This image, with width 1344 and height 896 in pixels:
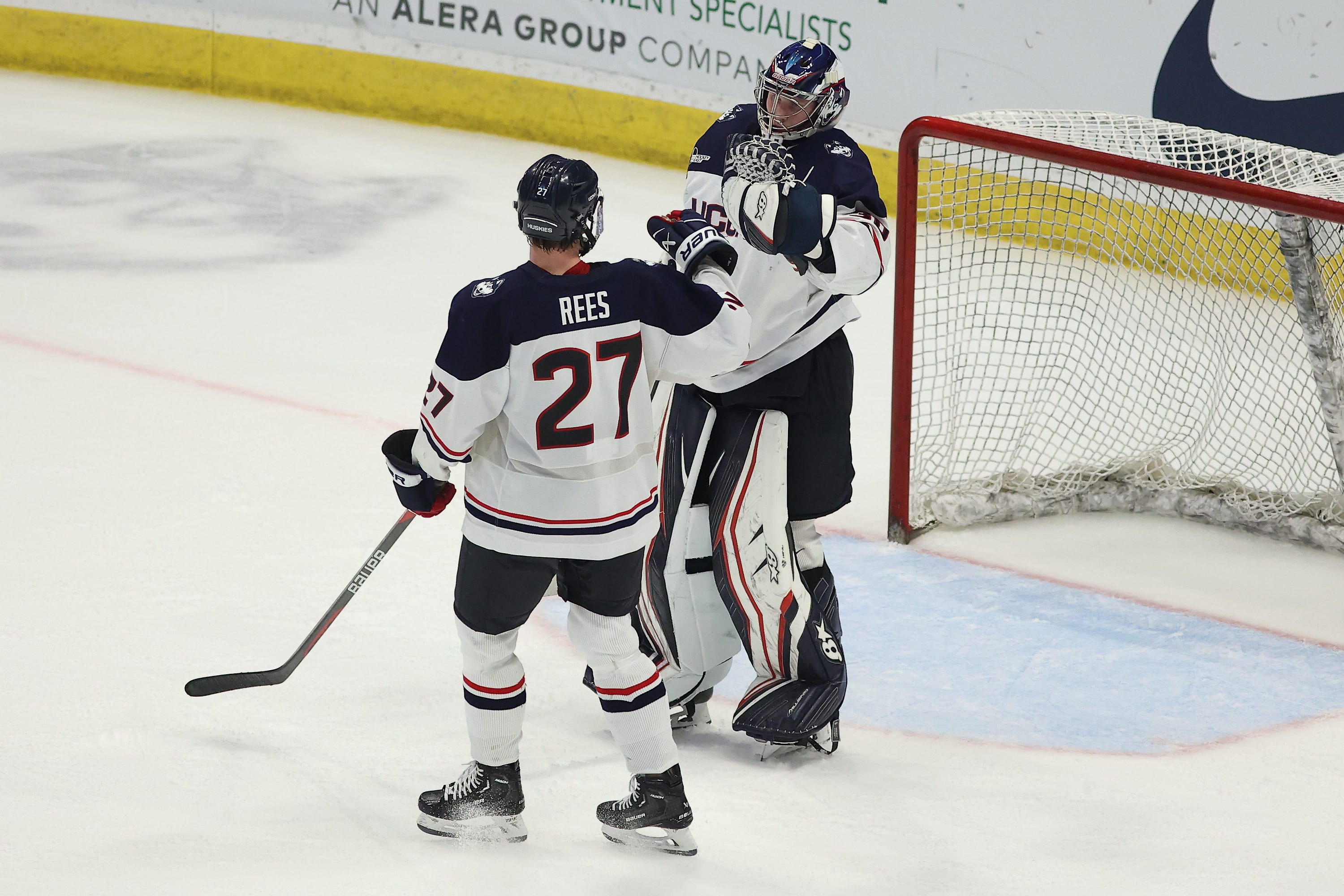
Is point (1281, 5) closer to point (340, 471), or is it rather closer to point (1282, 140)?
point (1282, 140)

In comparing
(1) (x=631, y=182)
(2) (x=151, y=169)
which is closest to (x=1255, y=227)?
(1) (x=631, y=182)

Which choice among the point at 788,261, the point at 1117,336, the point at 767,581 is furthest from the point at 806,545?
the point at 1117,336

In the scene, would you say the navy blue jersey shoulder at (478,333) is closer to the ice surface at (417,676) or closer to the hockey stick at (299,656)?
the hockey stick at (299,656)

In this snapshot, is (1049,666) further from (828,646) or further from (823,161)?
(823,161)

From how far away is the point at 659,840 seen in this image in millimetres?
2367

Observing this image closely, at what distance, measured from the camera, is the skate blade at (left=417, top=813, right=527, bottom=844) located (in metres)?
2.35

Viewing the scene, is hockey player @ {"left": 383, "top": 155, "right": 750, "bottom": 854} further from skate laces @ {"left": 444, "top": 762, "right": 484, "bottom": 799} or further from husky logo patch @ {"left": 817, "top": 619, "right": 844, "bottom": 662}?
husky logo patch @ {"left": 817, "top": 619, "right": 844, "bottom": 662}

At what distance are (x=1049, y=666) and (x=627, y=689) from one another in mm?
1218

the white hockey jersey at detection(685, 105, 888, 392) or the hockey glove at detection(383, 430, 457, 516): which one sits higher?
the white hockey jersey at detection(685, 105, 888, 392)

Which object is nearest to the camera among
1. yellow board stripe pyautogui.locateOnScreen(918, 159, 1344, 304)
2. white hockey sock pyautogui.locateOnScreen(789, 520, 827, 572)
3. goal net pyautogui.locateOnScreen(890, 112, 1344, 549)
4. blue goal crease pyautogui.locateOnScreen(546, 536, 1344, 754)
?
white hockey sock pyautogui.locateOnScreen(789, 520, 827, 572)

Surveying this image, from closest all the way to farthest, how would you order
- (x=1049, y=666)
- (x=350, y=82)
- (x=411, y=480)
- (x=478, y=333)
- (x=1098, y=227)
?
(x=478, y=333)
(x=411, y=480)
(x=1049, y=666)
(x=1098, y=227)
(x=350, y=82)

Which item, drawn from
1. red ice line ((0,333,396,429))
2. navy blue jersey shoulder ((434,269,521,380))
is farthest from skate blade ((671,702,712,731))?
red ice line ((0,333,396,429))

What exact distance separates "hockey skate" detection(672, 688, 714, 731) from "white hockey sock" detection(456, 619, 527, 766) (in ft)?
1.75

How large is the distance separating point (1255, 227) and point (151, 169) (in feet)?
14.2
